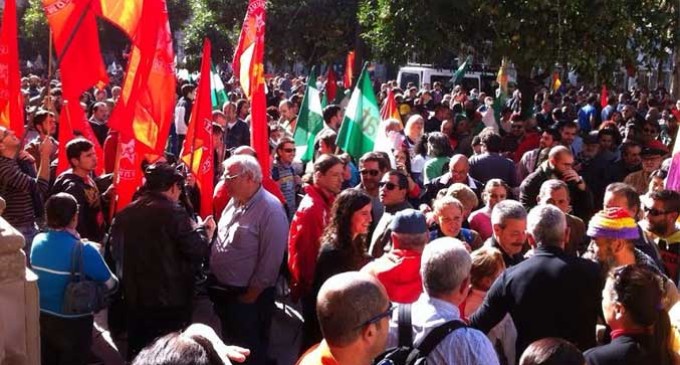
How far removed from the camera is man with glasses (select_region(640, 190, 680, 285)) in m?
5.84

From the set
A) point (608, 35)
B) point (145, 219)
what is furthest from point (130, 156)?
point (608, 35)

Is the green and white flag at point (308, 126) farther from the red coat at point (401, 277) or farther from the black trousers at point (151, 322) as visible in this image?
the red coat at point (401, 277)

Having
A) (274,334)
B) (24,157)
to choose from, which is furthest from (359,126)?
(24,157)

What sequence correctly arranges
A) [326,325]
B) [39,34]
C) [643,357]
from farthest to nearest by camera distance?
[39,34], [643,357], [326,325]

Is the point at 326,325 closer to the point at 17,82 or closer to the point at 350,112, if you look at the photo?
the point at 17,82

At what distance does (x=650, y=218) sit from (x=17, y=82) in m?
5.00

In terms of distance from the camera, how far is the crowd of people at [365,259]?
3537 millimetres

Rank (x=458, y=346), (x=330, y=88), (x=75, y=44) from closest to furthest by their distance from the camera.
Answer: (x=458, y=346)
(x=75, y=44)
(x=330, y=88)

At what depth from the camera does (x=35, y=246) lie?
5.17m

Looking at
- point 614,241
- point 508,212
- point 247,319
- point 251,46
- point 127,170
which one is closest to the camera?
point 614,241

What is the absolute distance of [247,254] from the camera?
5.70 m

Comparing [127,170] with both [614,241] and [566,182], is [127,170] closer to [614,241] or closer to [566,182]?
[566,182]

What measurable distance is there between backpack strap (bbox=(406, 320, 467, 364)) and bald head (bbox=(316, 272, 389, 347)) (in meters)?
0.55

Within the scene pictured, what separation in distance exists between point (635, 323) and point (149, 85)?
430 centimetres
